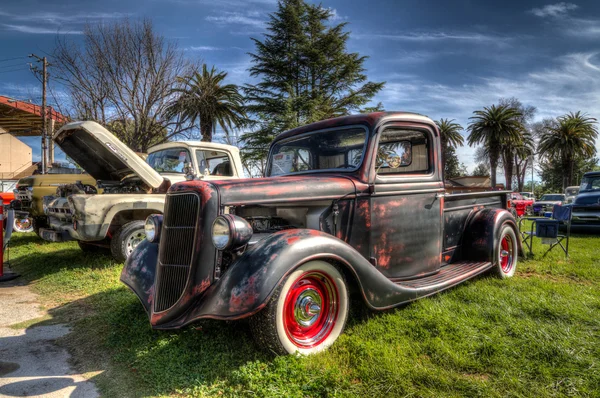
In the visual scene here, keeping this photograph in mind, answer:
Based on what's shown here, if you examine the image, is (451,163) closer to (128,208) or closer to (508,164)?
(508,164)

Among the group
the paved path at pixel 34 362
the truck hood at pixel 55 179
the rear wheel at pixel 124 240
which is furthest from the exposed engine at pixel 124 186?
the truck hood at pixel 55 179

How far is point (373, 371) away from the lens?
8.15 ft

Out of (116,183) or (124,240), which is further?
(116,183)

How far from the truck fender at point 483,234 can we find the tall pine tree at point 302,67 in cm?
1833

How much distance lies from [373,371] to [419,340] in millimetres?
689

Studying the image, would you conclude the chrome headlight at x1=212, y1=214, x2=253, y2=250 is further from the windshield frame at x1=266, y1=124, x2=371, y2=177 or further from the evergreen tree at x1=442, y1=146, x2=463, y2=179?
the evergreen tree at x1=442, y1=146, x2=463, y2=179

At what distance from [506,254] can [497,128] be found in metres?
32.4

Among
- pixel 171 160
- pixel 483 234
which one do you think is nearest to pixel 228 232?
pixel 483 234

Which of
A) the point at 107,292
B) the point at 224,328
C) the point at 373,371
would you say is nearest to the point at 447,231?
the point at 373,371

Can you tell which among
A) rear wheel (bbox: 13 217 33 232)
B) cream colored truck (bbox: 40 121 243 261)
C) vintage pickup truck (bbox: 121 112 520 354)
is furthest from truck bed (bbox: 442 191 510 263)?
rear wheel (bbox: 13 217 33 232)

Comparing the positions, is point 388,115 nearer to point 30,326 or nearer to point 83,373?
point 83,373

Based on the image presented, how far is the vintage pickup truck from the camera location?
2.60 metres

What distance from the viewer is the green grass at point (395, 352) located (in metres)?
2.36

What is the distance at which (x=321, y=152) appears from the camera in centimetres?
385
